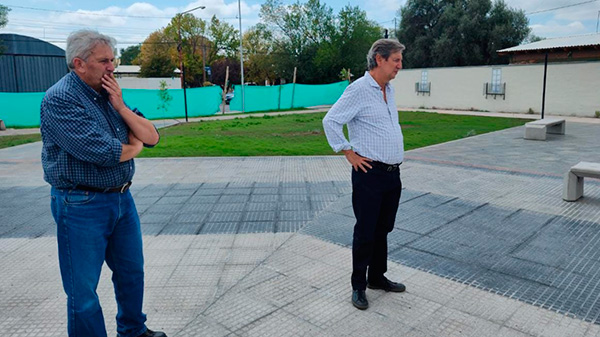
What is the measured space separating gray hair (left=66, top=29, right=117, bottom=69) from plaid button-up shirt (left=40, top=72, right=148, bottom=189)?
10cm

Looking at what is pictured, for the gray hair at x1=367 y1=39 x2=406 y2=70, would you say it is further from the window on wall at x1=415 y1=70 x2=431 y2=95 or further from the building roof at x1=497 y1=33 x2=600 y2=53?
the window on wall at x1=415 y1=70 x2=431 y2=95

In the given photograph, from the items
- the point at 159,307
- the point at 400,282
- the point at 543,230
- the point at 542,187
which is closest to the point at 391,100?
the point at 400,282

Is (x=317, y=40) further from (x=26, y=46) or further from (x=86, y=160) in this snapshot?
(x=86, y=160)

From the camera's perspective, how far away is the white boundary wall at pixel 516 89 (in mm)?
19938

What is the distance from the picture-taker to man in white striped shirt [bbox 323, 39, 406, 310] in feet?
10.2

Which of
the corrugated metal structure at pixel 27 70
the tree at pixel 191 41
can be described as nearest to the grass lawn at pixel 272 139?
the corrugated metal structure at pixel 27 70

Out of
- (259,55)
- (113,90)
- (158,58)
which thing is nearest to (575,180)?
(113,90)

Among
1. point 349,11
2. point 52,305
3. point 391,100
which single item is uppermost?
point 349,11

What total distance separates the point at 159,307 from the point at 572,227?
4189 millimetres

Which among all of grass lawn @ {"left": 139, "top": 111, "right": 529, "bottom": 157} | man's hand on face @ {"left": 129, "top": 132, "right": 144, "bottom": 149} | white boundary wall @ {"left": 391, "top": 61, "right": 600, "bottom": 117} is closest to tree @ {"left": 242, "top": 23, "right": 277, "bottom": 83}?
white boundary wall @ {"left": 391, "top": 61, "right": 600, "bottom": 117}

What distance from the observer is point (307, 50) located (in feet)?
141

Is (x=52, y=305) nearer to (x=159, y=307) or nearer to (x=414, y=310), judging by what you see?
(x=159, y=307)

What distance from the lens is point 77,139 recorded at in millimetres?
2186

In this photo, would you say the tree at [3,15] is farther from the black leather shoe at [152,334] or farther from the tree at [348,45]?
the black leather shoe at [152,334]
